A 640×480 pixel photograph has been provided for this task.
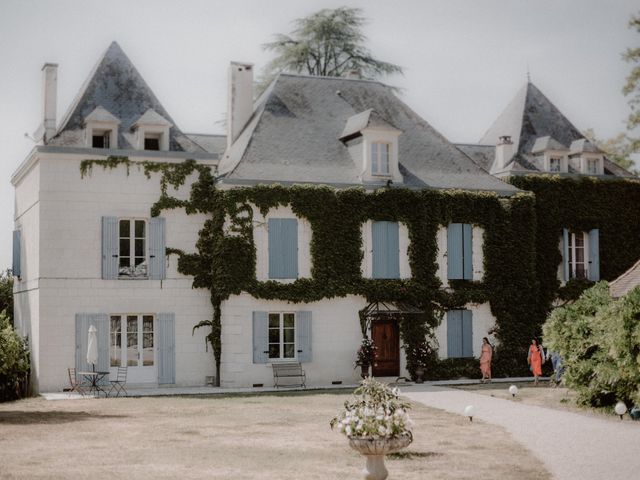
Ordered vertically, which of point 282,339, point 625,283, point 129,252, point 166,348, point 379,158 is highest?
point 379,158

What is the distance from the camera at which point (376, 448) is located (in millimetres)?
10719

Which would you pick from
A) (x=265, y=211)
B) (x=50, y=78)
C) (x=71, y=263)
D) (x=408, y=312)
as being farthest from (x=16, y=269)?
(x=408, y=312)

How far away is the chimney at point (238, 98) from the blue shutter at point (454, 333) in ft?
28.5

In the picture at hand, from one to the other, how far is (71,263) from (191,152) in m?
4.54

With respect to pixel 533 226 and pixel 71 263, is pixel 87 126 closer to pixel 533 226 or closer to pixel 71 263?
pixel 71 263

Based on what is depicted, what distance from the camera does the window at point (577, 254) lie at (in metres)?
30.2

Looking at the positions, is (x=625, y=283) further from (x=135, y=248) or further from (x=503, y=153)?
(x=135, y=248)

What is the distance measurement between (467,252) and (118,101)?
1133cm

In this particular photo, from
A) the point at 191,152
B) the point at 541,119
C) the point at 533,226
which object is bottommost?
the point at 533,226

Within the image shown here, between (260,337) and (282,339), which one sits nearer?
(260,337)

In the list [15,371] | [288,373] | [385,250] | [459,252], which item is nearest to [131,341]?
[15,371]

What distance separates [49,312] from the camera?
24.7 meters

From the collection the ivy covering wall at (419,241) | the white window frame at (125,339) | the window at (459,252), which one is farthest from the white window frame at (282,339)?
the window at (459,252)

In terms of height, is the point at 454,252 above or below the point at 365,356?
above
